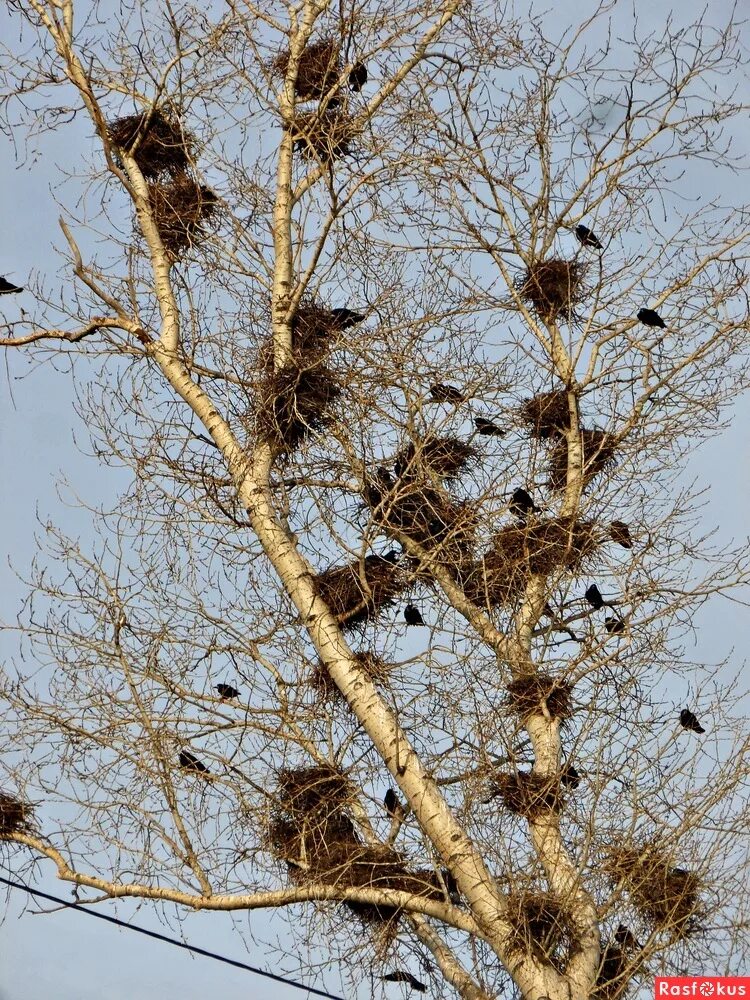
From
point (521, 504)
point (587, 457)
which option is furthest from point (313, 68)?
point (521, 504)

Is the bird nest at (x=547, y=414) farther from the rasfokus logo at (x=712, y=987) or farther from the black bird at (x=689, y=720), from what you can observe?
the rasfokus logo at (x=712, y=987)

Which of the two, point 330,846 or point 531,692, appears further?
point 531,692

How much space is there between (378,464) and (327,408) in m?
0.48

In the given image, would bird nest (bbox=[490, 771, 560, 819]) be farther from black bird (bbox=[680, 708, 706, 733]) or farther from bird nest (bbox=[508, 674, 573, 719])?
black bird (bbox=[680, 708, 706, 733])

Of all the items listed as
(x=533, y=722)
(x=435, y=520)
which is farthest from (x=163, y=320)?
(x=533, y=722)

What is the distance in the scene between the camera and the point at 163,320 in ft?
31.5

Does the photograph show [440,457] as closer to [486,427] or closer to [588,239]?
[486,427]

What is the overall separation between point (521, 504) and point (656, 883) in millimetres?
2360

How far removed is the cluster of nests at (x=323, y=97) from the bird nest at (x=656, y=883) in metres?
4.53

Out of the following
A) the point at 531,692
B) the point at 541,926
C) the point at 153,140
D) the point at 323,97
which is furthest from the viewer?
the point at 153,140

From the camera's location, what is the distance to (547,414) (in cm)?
950

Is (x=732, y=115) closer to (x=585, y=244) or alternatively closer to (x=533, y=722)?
(x=585, y=244)

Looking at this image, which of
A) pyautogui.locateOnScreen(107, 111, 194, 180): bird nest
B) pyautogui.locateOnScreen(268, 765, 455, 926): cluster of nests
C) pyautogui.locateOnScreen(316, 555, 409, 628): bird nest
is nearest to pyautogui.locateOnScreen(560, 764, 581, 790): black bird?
pyautogui.locateOnScreen(268, 765, 455, 926): cluster of nests

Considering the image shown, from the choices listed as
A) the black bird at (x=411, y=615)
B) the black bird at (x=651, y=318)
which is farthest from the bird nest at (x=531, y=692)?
the black bird at (x=651, y=318)
